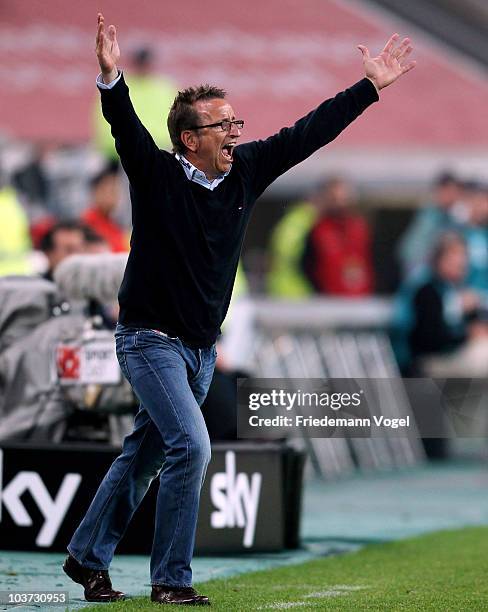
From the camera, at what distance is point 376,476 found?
13539 millimetres

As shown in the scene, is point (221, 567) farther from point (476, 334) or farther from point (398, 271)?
point (398, 271)

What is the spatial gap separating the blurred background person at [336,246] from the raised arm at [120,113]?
385 inches

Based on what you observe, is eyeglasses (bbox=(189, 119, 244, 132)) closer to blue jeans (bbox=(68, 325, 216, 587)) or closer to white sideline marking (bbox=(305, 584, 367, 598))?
blue jeans (bbox=(68, 325, 216, 587))

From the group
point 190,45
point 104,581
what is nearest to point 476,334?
point 190,45

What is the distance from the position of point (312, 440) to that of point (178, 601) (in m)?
7.94

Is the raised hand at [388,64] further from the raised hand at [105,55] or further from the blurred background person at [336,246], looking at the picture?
the blurred background person at [336,246]

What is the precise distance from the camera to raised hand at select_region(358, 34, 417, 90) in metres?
6.08

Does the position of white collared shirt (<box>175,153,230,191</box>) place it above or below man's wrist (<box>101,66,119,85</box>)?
below

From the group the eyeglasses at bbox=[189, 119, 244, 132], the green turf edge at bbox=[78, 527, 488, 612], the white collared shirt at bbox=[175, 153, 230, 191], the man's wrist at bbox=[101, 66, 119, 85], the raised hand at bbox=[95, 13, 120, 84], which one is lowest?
the green turf edge at bbox=[78, 527, 488, 612]

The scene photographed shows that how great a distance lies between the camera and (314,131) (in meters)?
6.04

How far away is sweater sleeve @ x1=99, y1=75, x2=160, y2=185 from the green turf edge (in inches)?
62.3

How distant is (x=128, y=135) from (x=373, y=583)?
93.6 inches

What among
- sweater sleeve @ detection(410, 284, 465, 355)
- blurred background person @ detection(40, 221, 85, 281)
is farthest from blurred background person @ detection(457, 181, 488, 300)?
blurred background person @ detection(40, 221, 85, 281)

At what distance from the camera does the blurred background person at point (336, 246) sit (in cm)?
1537
